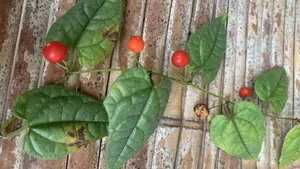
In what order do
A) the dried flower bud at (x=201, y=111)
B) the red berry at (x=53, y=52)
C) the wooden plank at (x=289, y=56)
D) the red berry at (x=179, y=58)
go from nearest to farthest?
1. the red berry at (x=53, y=52)
2. the red berry at (x=179, y=58)
3. the dried flower bud at (x=201, y=111)
4. the wooden plank at (x=289, y=56)

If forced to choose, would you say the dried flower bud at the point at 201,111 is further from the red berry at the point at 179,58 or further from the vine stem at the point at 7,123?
the vine stem at the point at 7,123

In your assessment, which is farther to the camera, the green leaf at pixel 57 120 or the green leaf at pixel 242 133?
the green leaf at pixel 242 133

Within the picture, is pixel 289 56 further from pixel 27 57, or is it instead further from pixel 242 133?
pixel 27 57

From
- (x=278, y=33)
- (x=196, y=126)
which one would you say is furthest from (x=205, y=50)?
(x=278, y=33)

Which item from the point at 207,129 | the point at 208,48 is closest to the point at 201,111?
the point at 207,129

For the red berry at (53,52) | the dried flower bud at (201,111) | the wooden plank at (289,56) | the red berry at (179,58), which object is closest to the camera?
the red berry at (53,52)

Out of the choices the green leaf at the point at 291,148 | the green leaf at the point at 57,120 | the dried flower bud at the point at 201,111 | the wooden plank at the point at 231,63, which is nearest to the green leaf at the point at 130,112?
the green leaf at the point at 57,120

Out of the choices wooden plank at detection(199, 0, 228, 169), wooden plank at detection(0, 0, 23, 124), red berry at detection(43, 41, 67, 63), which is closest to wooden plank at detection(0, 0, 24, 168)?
wooden plank at detection(0, 0, 23, 124)
